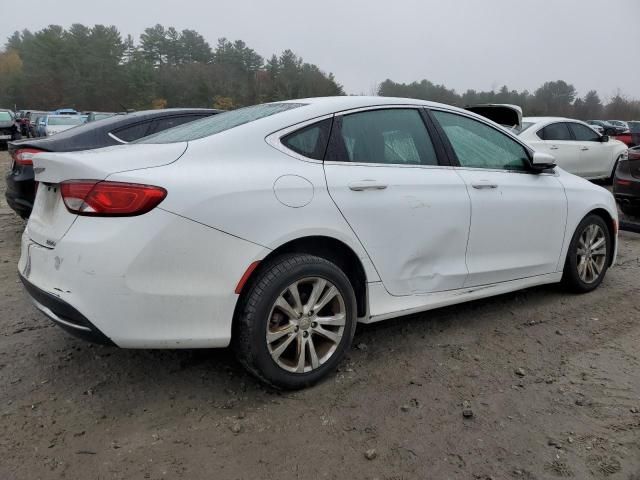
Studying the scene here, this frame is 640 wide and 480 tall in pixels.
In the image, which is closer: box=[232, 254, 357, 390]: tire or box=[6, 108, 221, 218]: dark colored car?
box=[232, 254, 357, 390]: tire

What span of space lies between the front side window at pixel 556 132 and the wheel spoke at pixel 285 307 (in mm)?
8246

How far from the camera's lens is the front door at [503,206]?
3363 mm

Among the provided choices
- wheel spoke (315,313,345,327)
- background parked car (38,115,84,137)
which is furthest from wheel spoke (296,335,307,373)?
background parked car (38,115,84,137)

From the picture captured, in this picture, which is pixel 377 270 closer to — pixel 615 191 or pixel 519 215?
pixel 519 215

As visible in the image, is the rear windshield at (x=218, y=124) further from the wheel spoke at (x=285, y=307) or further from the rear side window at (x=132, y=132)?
the rear side window at (x=132, y=132)

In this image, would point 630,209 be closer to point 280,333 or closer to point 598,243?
point 598,243

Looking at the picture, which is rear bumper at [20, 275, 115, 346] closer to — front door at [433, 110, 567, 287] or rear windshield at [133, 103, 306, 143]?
rear windshield at [133, 103, 306, 143]

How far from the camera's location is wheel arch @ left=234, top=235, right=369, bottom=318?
257cm

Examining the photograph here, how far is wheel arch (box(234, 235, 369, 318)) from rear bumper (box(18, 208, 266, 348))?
6.9 inches

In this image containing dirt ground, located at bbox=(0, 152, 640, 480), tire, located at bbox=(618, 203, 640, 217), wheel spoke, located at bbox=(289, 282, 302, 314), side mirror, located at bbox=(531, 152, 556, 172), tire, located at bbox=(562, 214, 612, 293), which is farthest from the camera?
tire, located at bbox=(618, 203, 640, 217)

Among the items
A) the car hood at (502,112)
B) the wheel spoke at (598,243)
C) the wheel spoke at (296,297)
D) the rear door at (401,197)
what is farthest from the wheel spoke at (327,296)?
the car hood at (502,112)

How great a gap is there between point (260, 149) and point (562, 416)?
2.02 meters

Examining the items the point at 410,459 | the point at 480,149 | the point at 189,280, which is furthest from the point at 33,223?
the point at 480,149

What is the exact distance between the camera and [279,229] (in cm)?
247
